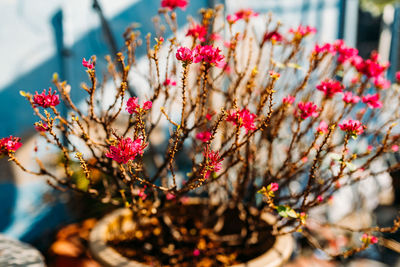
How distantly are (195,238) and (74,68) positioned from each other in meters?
1.72

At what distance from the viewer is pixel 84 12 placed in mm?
2891

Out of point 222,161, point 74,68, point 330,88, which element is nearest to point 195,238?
point 222,161

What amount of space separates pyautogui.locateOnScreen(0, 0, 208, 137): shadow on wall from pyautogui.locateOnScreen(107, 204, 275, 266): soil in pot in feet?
3.88

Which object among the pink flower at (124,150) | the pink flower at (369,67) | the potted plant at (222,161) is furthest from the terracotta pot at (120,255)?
the pink flower at (369,67)

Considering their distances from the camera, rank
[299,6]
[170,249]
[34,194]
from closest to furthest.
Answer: [170,249], [34,194], [299,6]

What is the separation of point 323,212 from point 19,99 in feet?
10.4

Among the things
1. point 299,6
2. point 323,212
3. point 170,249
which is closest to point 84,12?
point 170,249

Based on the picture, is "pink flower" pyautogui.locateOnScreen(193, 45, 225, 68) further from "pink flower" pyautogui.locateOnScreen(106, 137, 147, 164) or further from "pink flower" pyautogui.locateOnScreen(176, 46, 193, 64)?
"pink flower" pyautogui.locateOnScreen(106, 137, 147, 164)

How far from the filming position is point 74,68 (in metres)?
2.88

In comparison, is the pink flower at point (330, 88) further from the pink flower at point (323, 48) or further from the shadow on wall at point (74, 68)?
the shadow on wall at point (74, 68)

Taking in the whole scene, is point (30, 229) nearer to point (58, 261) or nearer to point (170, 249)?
point (58, 261)

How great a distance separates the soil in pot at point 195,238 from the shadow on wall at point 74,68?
1.18 meters

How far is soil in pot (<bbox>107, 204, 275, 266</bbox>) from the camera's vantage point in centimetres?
218

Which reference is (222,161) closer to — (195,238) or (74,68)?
(195,238)
